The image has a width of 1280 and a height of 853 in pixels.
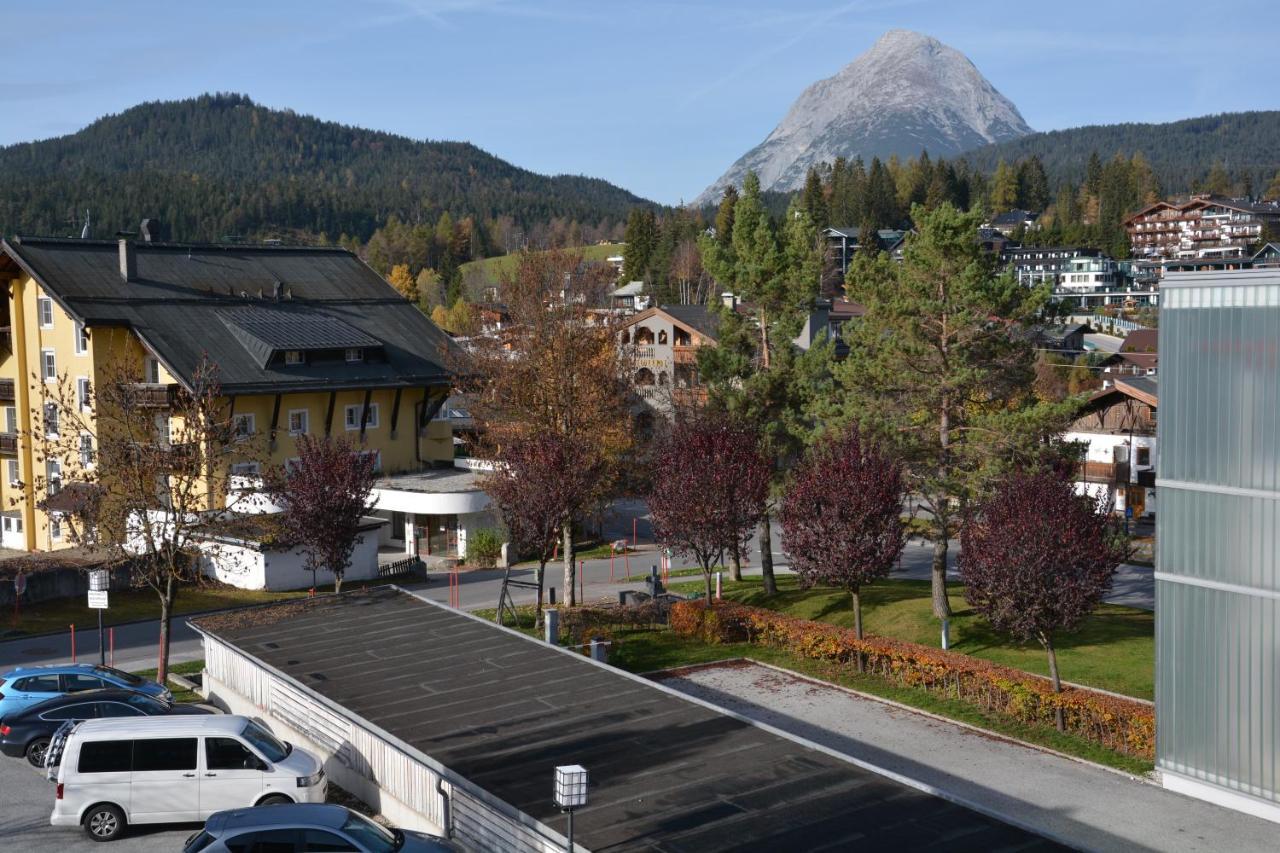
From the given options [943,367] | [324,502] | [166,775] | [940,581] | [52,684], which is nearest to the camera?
[166,775]

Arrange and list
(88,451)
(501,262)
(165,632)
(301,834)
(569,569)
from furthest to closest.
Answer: (501,262)
(569,569)
(165,632)
(88,451)
(301,834)

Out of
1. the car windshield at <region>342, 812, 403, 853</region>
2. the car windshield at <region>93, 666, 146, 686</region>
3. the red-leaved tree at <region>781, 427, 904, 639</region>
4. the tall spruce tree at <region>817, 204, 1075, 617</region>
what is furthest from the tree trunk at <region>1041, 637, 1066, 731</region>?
the car windshield at <region>93, 666, 146, 686</region>

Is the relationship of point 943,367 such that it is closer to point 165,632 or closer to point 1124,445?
point 165,632

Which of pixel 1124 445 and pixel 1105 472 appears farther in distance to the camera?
pixel 1124 445

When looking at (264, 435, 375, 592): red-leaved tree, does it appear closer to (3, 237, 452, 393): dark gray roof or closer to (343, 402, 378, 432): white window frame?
(3, 237, 452, 393): dark gray roof

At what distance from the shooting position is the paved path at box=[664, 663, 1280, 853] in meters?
17.8

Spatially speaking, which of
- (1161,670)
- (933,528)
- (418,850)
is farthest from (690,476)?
(418,850)

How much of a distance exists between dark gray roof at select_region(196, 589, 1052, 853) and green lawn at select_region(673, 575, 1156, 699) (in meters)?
10.2

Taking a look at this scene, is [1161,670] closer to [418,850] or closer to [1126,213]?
[418,850]

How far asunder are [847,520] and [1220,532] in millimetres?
10211

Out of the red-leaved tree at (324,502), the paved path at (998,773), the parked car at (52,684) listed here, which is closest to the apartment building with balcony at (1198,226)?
the red-leaved tree at (324,502)

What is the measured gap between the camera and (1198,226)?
468ft

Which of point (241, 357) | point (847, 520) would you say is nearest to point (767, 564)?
point (847, 520)

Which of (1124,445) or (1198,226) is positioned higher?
(1198,226)
